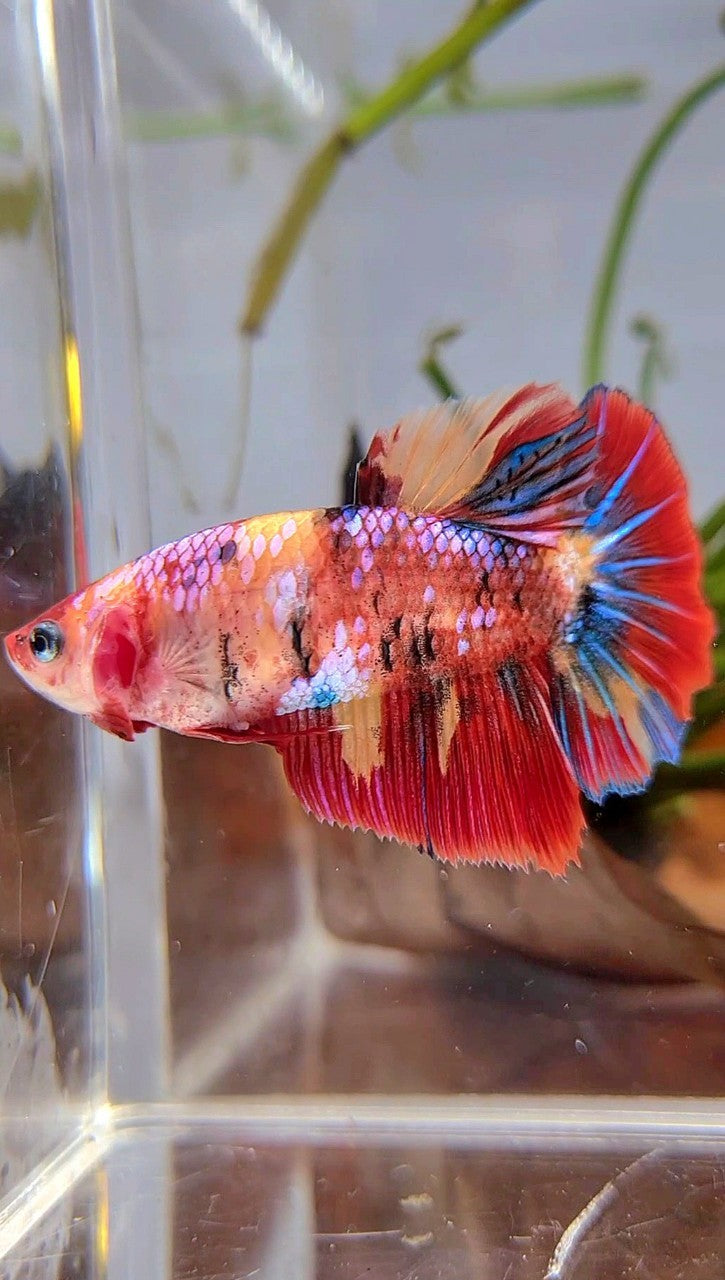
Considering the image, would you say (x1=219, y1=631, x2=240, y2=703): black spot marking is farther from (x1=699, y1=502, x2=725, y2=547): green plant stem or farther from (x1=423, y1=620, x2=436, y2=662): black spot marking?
(x1=699, y1=502, x2=725, y2=547): green plant stem

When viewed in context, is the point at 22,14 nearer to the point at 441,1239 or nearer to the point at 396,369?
the point at 396,369

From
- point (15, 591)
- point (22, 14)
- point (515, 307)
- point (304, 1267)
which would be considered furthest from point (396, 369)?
point (304, 1267)

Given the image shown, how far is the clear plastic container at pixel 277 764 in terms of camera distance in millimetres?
815

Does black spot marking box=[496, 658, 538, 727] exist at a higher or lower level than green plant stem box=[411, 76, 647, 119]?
lower

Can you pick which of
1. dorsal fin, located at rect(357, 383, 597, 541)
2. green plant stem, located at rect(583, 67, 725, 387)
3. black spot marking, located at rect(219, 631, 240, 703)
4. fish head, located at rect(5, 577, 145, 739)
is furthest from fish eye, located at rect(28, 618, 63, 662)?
green plant stem, located at rect(583, 67, 725, 387)

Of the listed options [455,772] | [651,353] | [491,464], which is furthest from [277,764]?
[651,353]

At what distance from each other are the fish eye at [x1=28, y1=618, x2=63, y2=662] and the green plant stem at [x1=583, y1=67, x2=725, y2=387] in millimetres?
494

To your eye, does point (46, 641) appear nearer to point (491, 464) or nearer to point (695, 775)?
point (491, 464)

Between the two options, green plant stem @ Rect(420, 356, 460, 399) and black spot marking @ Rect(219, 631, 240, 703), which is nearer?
black spot marking @ Rect(219, 631, 240, 703)

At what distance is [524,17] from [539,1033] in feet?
3.04

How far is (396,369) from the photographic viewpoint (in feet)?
2.79

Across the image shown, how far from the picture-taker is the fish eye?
2.08 ft

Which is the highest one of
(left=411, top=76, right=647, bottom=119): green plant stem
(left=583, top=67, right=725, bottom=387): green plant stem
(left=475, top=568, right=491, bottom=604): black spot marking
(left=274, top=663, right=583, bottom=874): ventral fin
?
(left=411, top=76, right=647, bottom=119): green plant stem

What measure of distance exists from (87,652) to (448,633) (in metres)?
0.25
